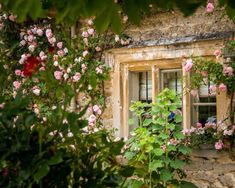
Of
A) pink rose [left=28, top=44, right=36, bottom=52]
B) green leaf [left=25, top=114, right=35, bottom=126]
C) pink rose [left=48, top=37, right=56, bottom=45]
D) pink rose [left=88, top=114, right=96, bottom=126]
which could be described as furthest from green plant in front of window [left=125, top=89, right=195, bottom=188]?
green leaf [left=25, top=114, right=35, bottom=126]

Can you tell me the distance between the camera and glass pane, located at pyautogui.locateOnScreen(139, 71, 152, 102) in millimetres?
6296

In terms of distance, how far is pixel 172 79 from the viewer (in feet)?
20.0

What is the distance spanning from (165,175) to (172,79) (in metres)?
1.35

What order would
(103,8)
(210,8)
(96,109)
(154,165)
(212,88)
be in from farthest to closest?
1. (96,109)
2. (210,8)
3. (212,88)
4. (154,165)
5. (103,8)

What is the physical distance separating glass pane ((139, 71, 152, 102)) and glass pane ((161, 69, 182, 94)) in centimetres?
21

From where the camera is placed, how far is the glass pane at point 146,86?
248 inches

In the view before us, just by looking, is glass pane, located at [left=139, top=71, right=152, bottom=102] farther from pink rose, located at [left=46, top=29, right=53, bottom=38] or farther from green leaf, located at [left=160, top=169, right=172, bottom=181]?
green leaf, located at [left=160, top=169, right=172, bottom=181]

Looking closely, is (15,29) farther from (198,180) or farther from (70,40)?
(198,180)

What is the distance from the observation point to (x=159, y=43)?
5969 millimetres

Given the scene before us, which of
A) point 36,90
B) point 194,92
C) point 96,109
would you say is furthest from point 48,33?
point 194,92

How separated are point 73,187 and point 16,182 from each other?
0.19 metres

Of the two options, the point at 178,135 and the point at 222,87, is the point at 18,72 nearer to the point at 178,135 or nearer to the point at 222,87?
the point at 178,135

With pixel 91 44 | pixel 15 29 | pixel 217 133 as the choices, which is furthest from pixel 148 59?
pixel 15 29

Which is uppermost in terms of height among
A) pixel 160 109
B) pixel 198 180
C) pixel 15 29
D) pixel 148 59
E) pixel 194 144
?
pixel 15 29
